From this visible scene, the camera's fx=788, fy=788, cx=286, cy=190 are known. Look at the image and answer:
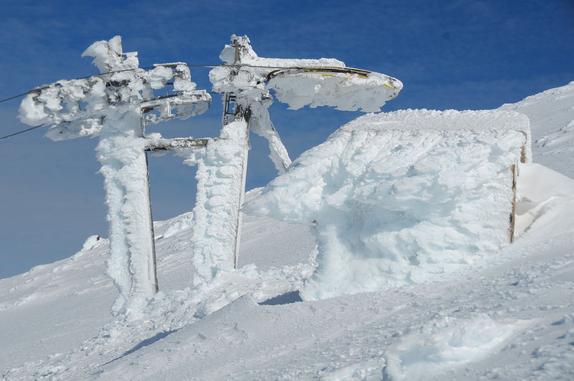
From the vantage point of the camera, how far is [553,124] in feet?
67.4

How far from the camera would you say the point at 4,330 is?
16.2m

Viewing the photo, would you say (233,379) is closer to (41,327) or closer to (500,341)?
(500,341)

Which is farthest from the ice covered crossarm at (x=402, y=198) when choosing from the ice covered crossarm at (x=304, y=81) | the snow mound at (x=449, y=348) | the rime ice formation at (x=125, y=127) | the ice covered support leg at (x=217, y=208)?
the rime ice formation at (x=125, y=127)

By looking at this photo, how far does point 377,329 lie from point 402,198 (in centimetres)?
170

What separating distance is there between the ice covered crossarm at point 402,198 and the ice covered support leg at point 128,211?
14.6 feet

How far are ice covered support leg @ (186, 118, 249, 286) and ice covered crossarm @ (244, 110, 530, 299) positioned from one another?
3849 mm

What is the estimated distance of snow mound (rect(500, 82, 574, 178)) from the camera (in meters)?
16.1

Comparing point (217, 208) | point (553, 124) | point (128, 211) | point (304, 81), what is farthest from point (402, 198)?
Answer: point (553, 124)

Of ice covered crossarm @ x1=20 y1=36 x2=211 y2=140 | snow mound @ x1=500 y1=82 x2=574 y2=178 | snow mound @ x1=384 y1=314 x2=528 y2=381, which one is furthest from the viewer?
snow mound @ x1=500 y1=82 x2=574 y2=178

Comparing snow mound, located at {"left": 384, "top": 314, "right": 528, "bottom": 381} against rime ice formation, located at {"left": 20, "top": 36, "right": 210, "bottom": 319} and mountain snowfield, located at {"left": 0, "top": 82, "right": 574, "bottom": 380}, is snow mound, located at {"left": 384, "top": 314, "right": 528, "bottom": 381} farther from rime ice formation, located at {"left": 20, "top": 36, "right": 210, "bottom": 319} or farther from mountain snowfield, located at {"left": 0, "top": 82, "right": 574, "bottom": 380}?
rime ice formation, located at {"left": 20, "top": 36, "right": 210, "bottom": 319}

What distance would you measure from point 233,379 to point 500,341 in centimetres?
203

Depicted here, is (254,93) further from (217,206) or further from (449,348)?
(449,348)

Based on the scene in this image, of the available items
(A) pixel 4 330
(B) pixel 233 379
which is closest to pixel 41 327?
(A) pixel 4 330

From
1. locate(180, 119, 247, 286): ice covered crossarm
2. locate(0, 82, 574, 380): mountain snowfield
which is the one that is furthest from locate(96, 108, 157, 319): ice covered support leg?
locate(180, 119, 247, 286): ice covered crossarm
